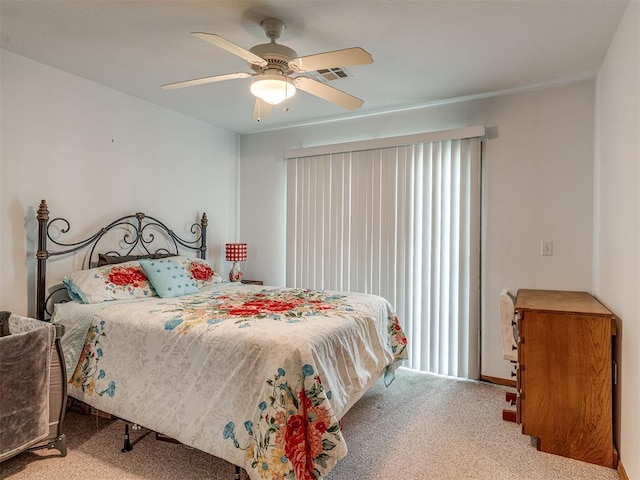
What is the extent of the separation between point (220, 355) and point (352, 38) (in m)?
2.02

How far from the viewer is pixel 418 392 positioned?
10.2 ft

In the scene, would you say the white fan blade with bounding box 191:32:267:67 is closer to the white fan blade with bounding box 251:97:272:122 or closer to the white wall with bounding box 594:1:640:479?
the white fan blade with bounding box 251:97:272:122

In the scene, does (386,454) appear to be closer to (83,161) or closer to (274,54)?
(274,54)

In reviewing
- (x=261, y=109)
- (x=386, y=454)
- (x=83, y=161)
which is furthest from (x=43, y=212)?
(x=386, y=454)

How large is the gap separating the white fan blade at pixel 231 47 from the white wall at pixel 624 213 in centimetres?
186

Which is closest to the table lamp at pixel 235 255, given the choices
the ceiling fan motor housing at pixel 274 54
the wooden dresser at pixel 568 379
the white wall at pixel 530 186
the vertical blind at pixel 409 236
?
the vertical blind at pixel 409 236

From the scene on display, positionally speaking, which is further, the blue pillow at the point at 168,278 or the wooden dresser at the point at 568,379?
the blue pillow at the point at 168,278

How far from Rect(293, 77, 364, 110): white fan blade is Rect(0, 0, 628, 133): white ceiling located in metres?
0.33

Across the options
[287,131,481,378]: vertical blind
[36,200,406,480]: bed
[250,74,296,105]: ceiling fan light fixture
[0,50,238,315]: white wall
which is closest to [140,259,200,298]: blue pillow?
[36,200,406,480]: bed

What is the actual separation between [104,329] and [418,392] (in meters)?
2.38

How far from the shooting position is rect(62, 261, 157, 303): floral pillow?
8.59 ft

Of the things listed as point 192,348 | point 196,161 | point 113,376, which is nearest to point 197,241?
point 196,161

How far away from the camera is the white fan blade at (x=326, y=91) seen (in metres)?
2.24

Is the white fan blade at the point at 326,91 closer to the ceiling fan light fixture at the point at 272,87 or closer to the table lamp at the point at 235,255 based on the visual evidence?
the ceiling fan light fixture at the point at 272,87
